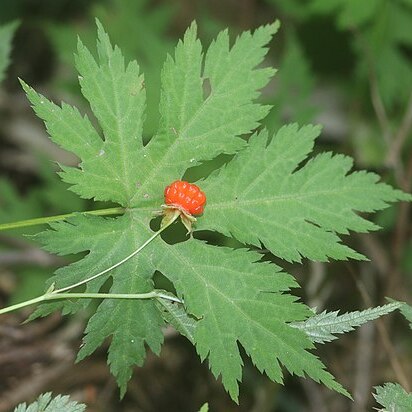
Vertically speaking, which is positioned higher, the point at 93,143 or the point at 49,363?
the point at 93,143

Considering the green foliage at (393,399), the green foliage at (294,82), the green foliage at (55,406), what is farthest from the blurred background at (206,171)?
the green foliage at (55,406)

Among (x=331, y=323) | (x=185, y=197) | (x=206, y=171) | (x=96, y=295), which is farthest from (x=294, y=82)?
(x=96, y=295)

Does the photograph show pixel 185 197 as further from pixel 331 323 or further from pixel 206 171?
pixel 206 171

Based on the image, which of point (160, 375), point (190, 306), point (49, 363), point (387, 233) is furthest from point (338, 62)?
point (190, 306)

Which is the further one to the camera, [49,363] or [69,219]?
[49,363]

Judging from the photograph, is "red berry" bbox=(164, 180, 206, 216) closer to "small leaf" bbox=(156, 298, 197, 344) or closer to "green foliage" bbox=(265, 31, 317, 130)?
"small leaf" bbox=(156, 298, 197, 344)

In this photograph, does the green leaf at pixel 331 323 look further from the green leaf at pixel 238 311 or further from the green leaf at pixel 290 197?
the green leaf at pixel 290 197

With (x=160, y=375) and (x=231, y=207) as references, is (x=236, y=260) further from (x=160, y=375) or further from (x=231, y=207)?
(x=160, y=375)
